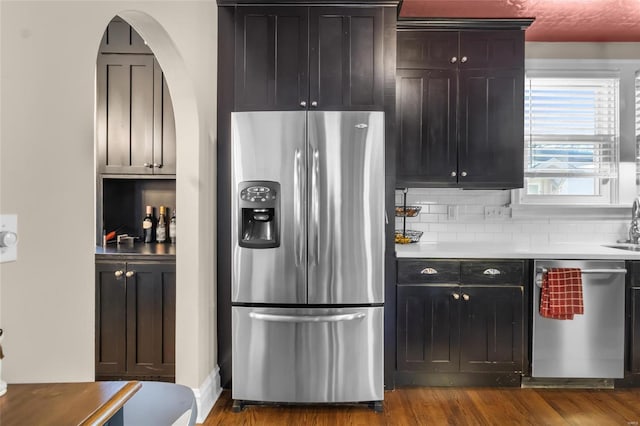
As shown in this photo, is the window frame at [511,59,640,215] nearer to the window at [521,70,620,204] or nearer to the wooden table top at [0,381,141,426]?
the window at [521,70,620,204]

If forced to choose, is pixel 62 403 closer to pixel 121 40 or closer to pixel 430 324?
pixel 430 324

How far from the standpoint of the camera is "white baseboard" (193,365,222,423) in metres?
2.30

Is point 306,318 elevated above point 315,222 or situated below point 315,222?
below

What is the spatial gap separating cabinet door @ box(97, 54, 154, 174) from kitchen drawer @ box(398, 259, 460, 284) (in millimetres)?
1958

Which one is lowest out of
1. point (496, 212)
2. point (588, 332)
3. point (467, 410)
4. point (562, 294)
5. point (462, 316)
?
point (467, 410)

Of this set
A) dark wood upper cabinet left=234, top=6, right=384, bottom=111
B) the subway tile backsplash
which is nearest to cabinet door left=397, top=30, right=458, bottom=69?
dark wood upper cabinet left=234, top=6, right=384, bottom=111

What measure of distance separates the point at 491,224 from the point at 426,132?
101 centimetres

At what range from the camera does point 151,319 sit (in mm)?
2682

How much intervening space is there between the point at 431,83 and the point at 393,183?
2.94 feet

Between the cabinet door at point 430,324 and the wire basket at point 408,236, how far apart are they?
50 cm

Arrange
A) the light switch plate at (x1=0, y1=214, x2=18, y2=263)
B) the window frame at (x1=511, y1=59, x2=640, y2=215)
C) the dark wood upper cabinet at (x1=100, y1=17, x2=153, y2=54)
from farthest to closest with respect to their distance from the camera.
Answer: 1. the window frame at (x1=511, y1=59, x2=640, y2=215)
2. the dark wood upper cabinet at (x1=100, y1=17, x2=153, y2=54)
3. the light switch plate at (x1=0, y1=214, x2=18, y2=263)

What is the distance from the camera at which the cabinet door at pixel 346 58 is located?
2.50m

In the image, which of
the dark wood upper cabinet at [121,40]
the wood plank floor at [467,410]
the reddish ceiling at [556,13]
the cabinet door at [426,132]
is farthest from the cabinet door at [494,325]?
the dark wood upper cabinet at [121,40]

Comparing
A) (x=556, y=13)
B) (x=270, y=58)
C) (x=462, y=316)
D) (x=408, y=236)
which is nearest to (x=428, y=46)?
(x=556, y=13)
